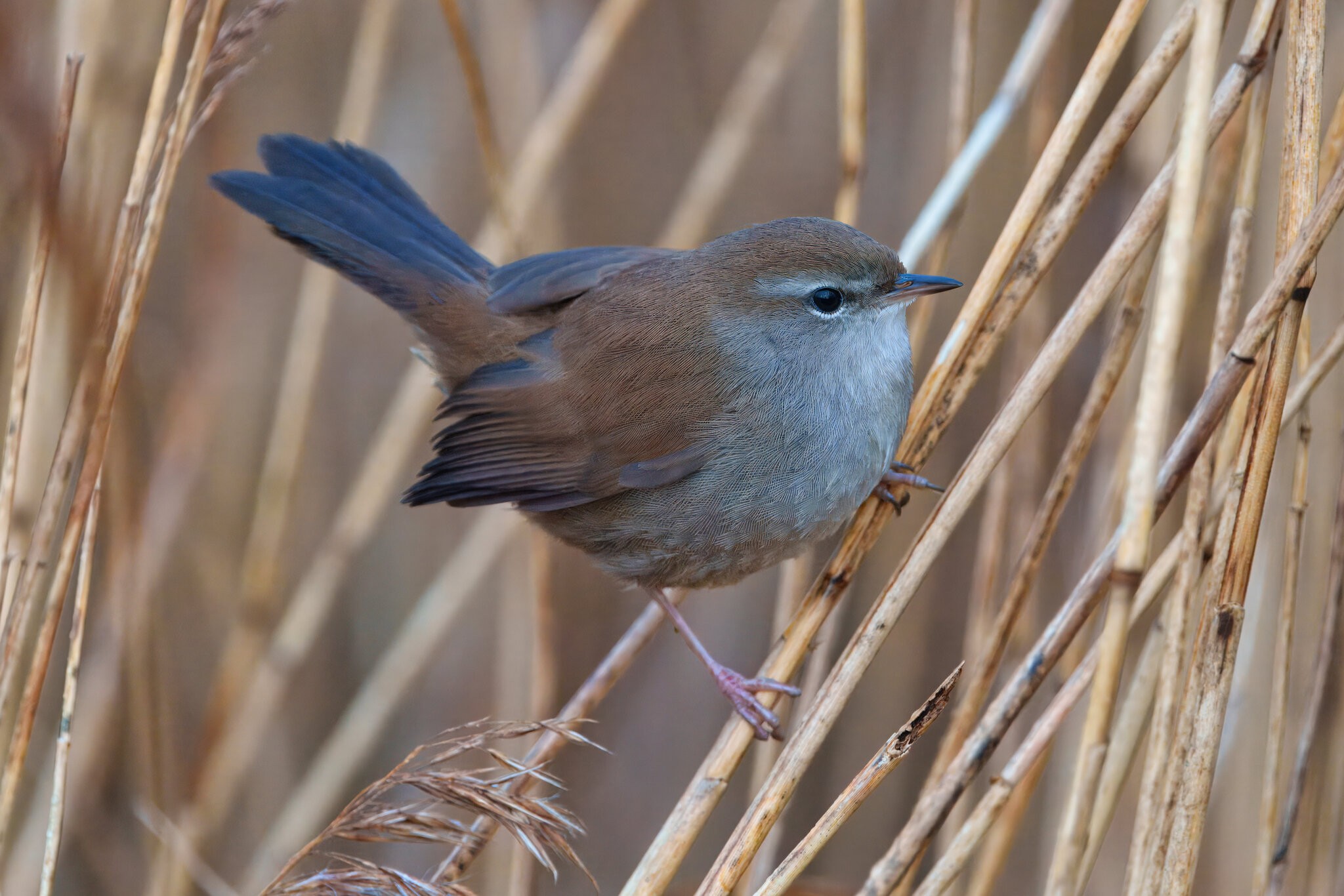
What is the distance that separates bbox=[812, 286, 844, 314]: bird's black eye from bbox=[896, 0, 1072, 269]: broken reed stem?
0.53 feet

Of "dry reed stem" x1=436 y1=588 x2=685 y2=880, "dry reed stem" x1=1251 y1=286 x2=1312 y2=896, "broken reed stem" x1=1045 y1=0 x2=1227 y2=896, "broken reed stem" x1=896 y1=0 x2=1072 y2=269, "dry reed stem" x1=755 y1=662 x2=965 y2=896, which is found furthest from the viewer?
"broken reed stem" x1=896 y1=0 x2=1072 y2=269

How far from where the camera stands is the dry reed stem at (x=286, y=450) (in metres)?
2.73

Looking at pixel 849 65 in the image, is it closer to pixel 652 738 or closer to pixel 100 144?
pixel 100 144

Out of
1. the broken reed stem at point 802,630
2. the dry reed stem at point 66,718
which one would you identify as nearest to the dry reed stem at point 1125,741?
the broken reed stem at point 802,630

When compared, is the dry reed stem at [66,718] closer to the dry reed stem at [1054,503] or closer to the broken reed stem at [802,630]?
the broken reed stem at [802,630]

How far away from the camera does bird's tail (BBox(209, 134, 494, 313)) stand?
2578 millimetres

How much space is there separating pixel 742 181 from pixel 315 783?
2.53 meters

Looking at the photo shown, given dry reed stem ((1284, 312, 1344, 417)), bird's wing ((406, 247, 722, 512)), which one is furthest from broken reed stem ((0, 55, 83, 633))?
dry reed stem ((1284, 312, 1344, 417))

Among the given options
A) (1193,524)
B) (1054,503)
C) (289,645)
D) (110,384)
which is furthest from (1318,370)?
(289,645)

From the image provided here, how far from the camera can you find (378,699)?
2879mm

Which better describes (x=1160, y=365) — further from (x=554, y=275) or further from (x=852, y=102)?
(x=554, y=275)

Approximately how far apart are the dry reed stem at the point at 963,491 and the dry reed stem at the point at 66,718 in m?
0.99

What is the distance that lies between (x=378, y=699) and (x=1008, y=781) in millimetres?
1859

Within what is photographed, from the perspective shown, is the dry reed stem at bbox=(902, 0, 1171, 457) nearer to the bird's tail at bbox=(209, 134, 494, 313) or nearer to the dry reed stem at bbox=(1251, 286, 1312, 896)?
the dry reed stem at bbox=(1251, 286, 1312, 896)
